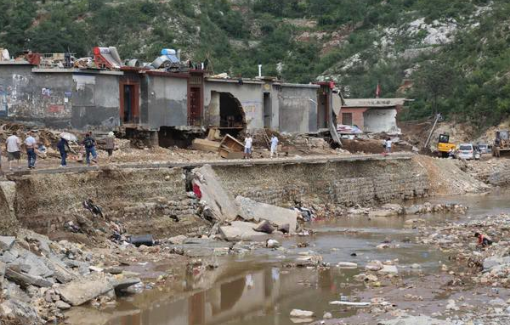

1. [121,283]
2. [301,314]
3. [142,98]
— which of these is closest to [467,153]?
Result: [142,98]

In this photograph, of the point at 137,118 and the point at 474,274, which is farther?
the point at 137,118

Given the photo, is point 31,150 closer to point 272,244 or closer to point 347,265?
point 272,244

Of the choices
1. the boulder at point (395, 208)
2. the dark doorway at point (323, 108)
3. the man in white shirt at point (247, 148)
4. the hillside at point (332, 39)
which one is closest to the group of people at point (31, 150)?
the man in white shirt at point (247, 148)

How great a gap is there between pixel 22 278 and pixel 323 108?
34.8 meters

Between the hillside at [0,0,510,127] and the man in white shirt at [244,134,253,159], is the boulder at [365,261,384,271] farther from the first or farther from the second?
the hillside at [0,0,510,127]

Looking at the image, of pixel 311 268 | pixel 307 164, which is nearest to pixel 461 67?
pixel 307 164

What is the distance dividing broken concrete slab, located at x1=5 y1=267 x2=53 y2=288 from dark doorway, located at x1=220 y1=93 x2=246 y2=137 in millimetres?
26066

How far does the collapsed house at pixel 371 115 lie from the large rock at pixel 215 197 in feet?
118

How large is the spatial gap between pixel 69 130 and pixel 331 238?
1295cm

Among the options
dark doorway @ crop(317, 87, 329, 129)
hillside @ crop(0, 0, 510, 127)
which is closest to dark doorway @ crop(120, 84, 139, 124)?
dark doorway @ crop(317, 87, 329, 129)

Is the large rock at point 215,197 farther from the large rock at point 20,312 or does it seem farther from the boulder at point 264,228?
the large rock at point 20,312

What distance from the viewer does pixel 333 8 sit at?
10144 cm

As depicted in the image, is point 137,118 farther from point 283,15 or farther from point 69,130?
point 283,15

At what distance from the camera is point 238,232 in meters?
26.2
